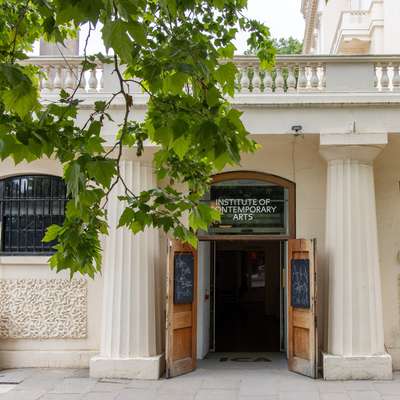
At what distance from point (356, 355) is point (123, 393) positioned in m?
3.57

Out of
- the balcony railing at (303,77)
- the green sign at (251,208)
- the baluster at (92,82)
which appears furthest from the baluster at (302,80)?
the baluster at (92,82)

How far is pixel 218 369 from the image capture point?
9.70 meters

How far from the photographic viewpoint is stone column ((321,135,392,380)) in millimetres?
8875

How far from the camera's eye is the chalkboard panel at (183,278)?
9.30 metres

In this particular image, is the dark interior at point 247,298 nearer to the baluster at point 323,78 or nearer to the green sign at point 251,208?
the green sign at point 251,208

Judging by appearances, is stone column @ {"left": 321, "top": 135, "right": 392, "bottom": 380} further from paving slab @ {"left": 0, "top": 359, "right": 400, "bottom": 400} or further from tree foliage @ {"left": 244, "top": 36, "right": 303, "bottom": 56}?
tree foliage @ {"left": 244, "top": 36, "right": 303, "bottom": 56}

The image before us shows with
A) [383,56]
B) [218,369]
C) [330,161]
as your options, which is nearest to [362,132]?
[330,161]

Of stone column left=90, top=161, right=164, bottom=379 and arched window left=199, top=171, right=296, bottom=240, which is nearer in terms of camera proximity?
stone column left=90, top=161, right=164, bottom=379

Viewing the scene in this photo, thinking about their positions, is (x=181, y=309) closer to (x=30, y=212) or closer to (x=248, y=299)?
(x=30, y=212)

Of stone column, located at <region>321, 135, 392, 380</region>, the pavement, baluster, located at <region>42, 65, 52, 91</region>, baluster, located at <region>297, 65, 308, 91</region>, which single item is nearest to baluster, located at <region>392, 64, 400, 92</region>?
stone column, located at <region>321, 135, 392, 380</region>

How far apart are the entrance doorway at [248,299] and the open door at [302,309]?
1.73 m

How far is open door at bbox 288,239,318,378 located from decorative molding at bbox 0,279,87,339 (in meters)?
3.53

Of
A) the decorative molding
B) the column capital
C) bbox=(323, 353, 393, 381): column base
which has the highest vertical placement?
the column capital

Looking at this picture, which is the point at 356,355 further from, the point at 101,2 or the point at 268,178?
the point at 101,2
